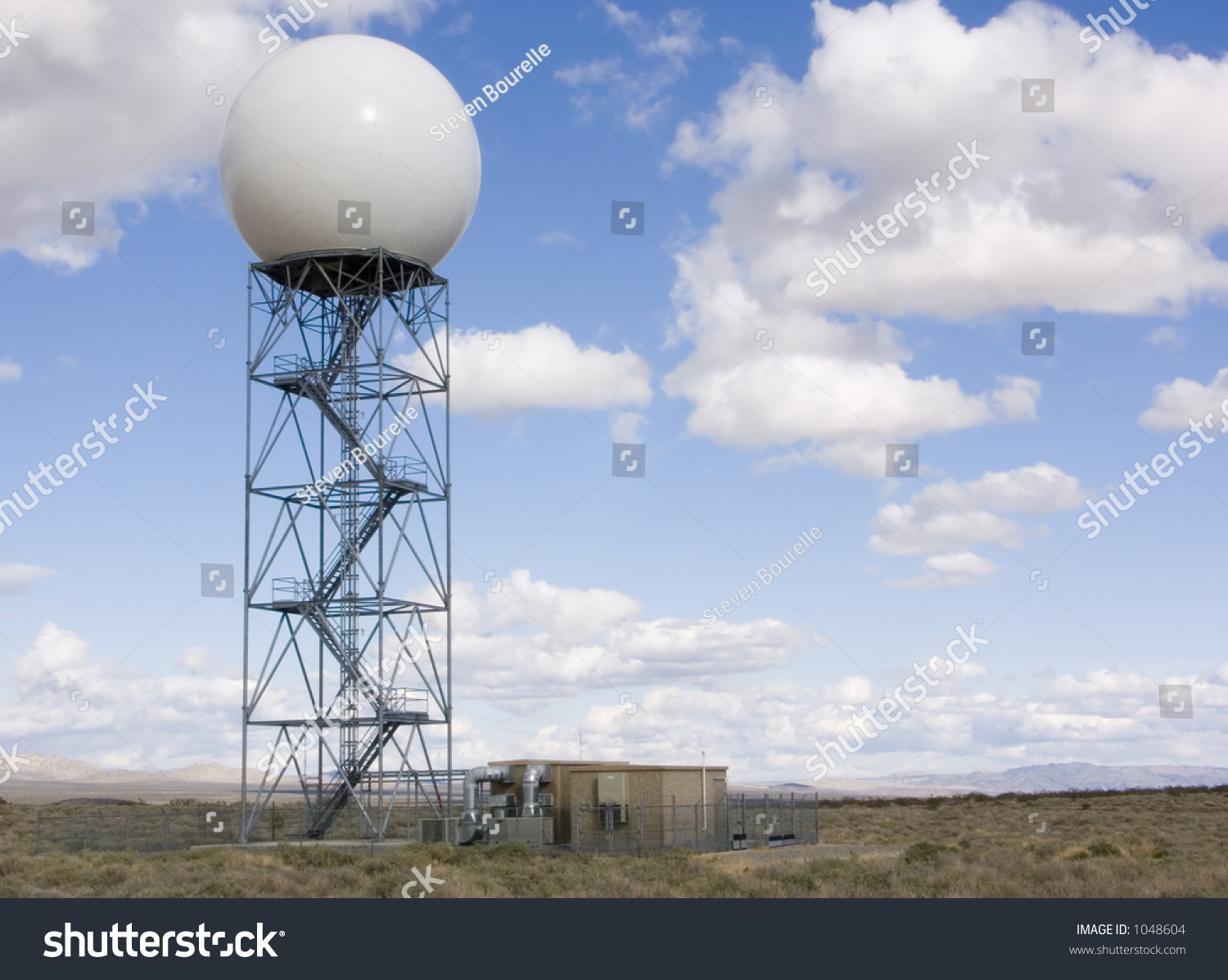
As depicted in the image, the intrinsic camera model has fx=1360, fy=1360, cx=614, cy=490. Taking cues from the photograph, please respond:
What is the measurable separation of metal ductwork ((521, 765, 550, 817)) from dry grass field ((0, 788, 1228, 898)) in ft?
8.32

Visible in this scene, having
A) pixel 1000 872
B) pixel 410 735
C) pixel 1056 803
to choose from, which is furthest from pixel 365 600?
pixel 1056 803

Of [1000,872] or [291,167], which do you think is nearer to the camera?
[1000,872]

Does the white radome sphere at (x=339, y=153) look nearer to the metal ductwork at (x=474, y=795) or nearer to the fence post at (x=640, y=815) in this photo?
the metal ductwork at (x=474, y=795)

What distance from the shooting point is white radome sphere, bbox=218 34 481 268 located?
3366 cm

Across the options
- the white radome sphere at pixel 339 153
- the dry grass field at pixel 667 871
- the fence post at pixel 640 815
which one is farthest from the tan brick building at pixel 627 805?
the white radome sphere at pixel 339 153

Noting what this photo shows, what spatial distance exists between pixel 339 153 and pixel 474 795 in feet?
53.8

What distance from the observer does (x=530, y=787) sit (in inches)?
1337

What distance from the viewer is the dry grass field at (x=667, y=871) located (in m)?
23.2

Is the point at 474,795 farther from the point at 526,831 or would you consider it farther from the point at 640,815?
the point at 640,815

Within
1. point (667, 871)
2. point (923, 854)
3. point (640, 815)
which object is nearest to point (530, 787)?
point (640, 815)

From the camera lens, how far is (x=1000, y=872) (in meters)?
26.0
